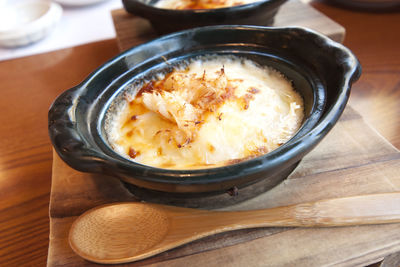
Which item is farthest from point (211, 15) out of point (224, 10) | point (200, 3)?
point (200, 3)

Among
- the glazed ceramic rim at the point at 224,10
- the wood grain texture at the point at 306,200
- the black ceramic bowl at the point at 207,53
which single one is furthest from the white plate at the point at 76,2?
the wood grain texture at the point at 306,200

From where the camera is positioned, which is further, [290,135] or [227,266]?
[290,135]

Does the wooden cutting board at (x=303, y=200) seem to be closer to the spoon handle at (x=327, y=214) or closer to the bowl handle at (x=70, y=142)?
the spoon handle at (x=327, y=214)

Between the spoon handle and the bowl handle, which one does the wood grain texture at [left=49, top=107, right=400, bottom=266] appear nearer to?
the spoon handle

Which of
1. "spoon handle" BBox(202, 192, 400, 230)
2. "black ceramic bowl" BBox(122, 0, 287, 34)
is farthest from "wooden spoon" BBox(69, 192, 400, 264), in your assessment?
"black ceramic bowl" BBox(122, 0, 287, 34)

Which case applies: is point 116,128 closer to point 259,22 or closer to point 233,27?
point 233,27

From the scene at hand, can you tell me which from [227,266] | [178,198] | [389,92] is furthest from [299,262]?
[389,92]

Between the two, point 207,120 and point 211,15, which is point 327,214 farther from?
point 211,15
